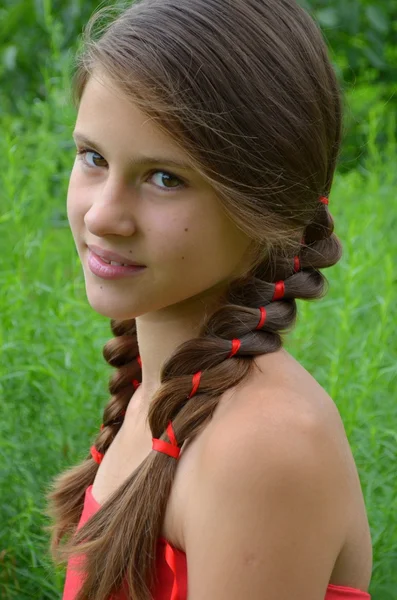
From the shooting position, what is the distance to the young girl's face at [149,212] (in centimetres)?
156

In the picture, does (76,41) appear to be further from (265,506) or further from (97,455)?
(265,506)

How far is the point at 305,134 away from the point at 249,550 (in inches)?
25.6

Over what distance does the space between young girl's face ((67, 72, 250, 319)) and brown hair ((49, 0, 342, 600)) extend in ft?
0.09

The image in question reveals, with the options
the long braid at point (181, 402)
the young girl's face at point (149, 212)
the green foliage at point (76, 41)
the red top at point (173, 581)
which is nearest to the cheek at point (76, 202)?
the young girl's face at point (149, 212)

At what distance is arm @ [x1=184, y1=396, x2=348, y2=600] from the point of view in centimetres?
149

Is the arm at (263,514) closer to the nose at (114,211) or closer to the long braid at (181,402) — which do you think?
the long braid at (181,402)

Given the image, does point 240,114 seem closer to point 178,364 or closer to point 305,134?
point 305,134

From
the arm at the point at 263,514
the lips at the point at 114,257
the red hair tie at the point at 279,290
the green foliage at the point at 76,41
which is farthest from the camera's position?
the green foliage at the point at 76,41

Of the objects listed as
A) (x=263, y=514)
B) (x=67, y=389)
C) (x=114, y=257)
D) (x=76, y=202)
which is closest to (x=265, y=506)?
(x=263, y=514)

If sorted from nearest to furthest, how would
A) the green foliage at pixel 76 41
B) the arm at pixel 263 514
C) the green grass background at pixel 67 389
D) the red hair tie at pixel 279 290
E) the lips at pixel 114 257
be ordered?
the arm at pixel 263 514 < the lips at pixel 114 257 < the red hair tie at pixel 279 290 < the green grass background at pixel 67 389 < the green foliage at pixel 76 41

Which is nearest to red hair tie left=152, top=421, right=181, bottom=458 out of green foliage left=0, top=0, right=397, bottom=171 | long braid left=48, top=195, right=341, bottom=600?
long braid left=48, top=195, right=341, bottom=600

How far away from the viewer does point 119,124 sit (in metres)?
1.57

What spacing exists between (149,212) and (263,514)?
490mm

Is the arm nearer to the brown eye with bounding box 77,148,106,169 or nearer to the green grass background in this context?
the brown eye with bounding box 77,148,106,169
